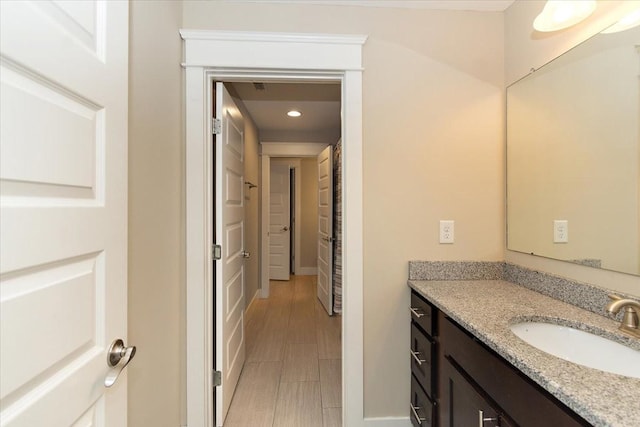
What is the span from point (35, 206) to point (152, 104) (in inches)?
33.9

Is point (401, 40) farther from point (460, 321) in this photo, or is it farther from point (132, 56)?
point (460, 321)

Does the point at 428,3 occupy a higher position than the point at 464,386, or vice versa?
the point at 428,3

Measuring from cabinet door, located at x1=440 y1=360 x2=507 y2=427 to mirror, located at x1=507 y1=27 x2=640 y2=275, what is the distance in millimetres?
721

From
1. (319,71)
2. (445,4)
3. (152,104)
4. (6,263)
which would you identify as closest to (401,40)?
(445,4)

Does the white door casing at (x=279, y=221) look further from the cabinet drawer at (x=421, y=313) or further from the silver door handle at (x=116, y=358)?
the silver door handle at (x=116, y=358)

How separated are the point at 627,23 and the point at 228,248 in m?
2.07

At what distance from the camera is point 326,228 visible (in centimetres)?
383

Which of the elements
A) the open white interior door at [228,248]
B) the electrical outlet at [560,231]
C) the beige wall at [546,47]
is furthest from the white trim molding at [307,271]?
the electrical outlet at [560,231]

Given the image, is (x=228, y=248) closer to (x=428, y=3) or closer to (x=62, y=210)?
(x=62, y=210)

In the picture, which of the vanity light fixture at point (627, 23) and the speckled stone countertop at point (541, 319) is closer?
the speckled stone countertop at point (541, 319)

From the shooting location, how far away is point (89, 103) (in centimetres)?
68

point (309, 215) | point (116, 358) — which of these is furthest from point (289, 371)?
point (309, 215)

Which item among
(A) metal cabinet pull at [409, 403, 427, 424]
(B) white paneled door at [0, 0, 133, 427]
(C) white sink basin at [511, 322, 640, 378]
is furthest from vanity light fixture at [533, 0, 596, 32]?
(A) metal cabinet pull at [409, 403, 427, 424]

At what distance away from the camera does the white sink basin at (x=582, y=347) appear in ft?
3.00
